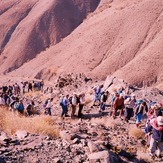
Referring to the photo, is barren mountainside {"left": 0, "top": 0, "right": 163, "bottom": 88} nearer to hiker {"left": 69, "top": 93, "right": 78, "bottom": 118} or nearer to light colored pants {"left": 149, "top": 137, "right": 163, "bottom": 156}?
hiker {"left": 69, "top": 93, "right": 78, "bottom": 118}

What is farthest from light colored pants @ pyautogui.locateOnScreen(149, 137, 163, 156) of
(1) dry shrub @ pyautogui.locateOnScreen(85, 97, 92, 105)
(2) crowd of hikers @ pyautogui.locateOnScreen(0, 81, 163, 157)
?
(1) dry shrub @ pyautogui.locateOnScreen(85, 97, 92, 105)

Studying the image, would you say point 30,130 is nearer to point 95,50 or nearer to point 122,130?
point 122,130

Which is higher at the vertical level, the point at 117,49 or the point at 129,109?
the point at 117,49

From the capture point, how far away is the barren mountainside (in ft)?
145

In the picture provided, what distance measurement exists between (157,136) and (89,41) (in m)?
45.3

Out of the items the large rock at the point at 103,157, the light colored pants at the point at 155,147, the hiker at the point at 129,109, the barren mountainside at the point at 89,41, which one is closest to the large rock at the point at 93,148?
the large rock at the point at 103,157

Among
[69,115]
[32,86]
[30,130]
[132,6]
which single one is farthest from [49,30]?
[30,130]

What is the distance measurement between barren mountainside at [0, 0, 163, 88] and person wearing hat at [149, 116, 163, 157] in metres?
30.1

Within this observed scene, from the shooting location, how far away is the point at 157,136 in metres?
9.24

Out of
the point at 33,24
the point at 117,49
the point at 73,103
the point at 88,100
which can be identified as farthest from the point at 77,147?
the point at 33,24

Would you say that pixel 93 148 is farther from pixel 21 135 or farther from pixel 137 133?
pixel 137 133

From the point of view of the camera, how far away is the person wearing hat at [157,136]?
9055mm

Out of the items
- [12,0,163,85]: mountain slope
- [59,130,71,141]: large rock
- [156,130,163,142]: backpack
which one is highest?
[12,0,163,85]: mountain slope

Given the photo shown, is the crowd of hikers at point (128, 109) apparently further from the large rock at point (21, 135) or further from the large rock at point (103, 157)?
the large rock at point (21, 135)
